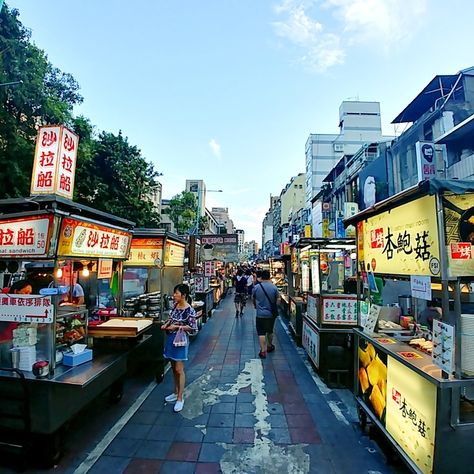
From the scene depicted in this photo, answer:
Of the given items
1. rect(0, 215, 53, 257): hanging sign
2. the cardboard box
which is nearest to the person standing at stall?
the cardboard box

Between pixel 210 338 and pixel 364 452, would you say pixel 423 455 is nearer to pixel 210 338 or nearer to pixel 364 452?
pixel 364 452

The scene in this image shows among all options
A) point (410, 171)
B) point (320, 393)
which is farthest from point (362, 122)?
point (320, 393)

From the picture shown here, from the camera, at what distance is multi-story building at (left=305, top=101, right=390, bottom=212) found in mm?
38844

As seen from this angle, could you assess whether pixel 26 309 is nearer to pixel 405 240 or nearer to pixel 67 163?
pixel 67 163

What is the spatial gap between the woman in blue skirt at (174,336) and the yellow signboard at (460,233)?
11.8 feet

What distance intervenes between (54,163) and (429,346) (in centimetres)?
505

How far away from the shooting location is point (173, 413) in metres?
4.64

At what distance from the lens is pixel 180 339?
4832mm

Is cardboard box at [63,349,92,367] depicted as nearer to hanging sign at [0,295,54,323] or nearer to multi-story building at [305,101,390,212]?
hanging sign at [0,295,54,323]

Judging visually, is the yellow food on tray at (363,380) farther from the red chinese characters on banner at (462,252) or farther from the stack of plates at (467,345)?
the red chinese characters on banner at (462,252)

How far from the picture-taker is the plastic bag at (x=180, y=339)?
481 centimetres

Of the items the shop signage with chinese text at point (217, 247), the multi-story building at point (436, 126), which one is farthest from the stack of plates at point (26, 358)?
the multi-story building at point (436, 126)

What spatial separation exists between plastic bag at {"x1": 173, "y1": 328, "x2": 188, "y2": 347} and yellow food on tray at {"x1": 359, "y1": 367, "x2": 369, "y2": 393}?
2.57 m

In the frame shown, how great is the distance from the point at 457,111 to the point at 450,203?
1463 centimetres
